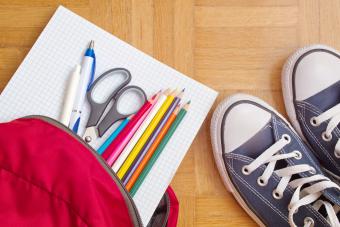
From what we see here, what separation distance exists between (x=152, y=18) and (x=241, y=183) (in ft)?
1.04

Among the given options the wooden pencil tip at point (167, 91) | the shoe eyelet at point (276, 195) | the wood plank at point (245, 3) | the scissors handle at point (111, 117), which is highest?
the wood plank at point (245, 3)

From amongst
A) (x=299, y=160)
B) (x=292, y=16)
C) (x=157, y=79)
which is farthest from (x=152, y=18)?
(x=299, y=160)

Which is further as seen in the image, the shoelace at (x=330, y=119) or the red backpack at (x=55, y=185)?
the shoelace at (x=330, y=119)

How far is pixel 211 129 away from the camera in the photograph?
2.18 feet

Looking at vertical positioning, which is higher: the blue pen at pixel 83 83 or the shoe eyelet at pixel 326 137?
the blue pen at pixel 83 83

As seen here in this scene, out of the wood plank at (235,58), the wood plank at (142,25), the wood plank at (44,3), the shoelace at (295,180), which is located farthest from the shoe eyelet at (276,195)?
the wood plank at (44,3)

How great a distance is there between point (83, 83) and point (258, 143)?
0.30 metres

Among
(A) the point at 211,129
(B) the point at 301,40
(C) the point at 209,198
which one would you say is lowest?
(C) the point at 209,198

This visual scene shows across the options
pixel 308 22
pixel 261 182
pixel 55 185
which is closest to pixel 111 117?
pixel 55 185

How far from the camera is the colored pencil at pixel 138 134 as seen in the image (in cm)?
58

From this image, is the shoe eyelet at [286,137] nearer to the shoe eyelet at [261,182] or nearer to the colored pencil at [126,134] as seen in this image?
the shoe eyelet at [261,182]

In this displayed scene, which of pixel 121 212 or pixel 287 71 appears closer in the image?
pixel 121 212

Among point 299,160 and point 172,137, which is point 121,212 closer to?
point 172,137

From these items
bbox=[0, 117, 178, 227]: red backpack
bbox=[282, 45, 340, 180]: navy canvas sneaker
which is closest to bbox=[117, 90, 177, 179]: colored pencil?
bbox=[0, 117, 178, 227]: red backpack
